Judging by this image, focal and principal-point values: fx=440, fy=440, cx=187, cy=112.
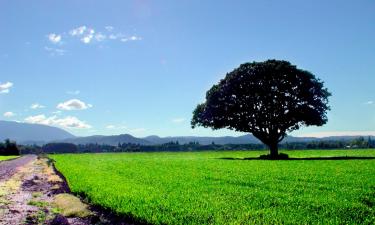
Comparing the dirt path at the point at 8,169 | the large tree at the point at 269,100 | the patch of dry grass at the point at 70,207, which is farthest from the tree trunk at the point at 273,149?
the patch of dry grass at the point at 70,207

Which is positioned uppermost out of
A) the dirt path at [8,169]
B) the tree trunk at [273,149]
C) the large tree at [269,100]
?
the large tree at [269,100]

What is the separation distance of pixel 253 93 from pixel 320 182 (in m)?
46.7

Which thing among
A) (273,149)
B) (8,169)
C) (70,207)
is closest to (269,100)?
(273,149)

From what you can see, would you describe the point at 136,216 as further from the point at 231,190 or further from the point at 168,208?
the point at 231,190

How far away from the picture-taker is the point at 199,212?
16.4m

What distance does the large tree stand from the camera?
7306cm

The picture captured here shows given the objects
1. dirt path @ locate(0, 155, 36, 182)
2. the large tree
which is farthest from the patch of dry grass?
the large tree

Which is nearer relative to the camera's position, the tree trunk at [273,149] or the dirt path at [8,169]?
the dirt path at [8,169]

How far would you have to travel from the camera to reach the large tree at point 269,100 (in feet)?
240

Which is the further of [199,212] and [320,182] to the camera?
[320,182]

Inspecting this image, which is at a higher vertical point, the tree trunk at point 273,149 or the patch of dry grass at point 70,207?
the tree trunk at point 273,149

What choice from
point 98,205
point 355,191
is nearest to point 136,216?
point 98,205

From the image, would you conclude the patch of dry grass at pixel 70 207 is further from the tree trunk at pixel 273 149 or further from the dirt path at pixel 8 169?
the tree trunk at pixel 273 149

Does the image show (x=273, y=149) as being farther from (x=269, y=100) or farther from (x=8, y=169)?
(x=8, y=169)
